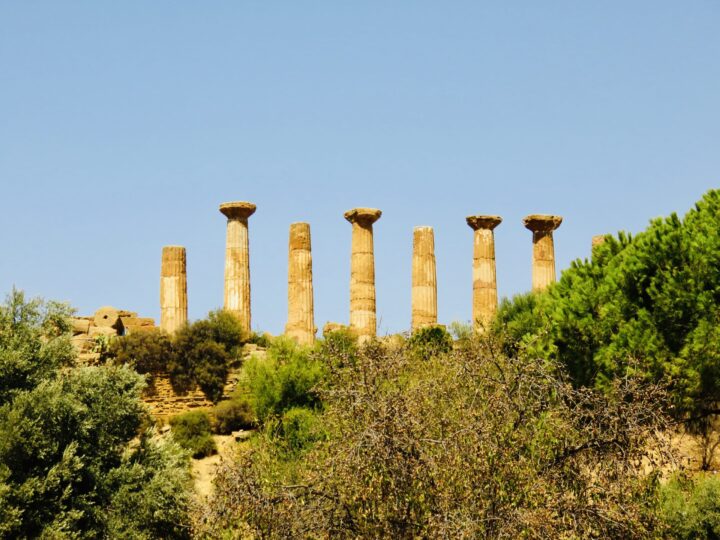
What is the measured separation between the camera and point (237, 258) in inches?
1427

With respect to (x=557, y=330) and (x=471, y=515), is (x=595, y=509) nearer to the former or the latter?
(x=471, y=515)

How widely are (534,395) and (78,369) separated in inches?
412

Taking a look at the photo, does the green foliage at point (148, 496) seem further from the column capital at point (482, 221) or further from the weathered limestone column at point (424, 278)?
the column capital at point (482, 221)

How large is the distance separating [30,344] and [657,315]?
11635mm

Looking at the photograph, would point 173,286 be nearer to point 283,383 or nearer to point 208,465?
point 283,383

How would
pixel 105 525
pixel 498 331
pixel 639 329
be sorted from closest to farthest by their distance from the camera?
pixel 105 525, pixel 639 329, pixel 498 331

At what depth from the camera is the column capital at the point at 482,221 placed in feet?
125

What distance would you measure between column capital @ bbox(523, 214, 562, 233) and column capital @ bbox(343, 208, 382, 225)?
4715 millimetres

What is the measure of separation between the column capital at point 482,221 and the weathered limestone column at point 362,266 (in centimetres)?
292

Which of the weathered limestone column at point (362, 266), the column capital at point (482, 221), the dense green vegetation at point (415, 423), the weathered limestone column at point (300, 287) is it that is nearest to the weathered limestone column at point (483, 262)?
the column capital at point (482, 221)

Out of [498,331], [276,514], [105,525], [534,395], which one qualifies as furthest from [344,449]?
[498,331]

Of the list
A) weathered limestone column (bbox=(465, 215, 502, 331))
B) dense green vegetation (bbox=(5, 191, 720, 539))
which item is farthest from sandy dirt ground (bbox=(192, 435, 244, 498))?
weathered limestone column (bbox=(465, 215, 502, 331))

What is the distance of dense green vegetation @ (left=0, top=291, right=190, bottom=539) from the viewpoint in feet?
66.9

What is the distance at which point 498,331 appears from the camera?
32.0m
